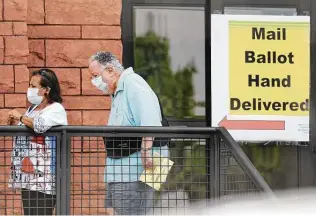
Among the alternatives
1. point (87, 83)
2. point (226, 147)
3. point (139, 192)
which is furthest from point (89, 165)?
point (87, 83)

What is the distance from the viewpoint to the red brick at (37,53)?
9430mm

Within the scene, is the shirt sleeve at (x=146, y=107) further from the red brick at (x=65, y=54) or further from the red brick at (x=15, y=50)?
the red brick at (x=65, y=54)

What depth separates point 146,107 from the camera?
7488 mm

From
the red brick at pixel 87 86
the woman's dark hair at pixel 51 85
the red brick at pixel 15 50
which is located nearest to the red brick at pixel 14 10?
the red brick at pixel 15 50

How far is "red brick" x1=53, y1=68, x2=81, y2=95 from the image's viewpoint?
942 centimetres

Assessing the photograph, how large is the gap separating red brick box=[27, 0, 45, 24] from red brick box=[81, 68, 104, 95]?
0.65 metres

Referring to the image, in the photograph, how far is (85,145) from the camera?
8.16 meters

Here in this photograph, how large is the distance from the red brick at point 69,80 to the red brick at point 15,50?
20.3 inches

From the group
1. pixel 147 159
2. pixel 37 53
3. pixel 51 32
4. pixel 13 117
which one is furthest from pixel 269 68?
pixel 13 117

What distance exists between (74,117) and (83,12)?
1026 millimetres

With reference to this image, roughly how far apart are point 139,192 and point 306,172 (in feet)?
9.84

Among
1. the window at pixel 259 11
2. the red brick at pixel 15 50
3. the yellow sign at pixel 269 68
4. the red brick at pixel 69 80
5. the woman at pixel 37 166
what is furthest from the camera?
the window at pixel 259 11

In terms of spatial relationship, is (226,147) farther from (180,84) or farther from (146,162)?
(180,84)

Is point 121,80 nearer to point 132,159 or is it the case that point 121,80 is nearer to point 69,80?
point 132,159
